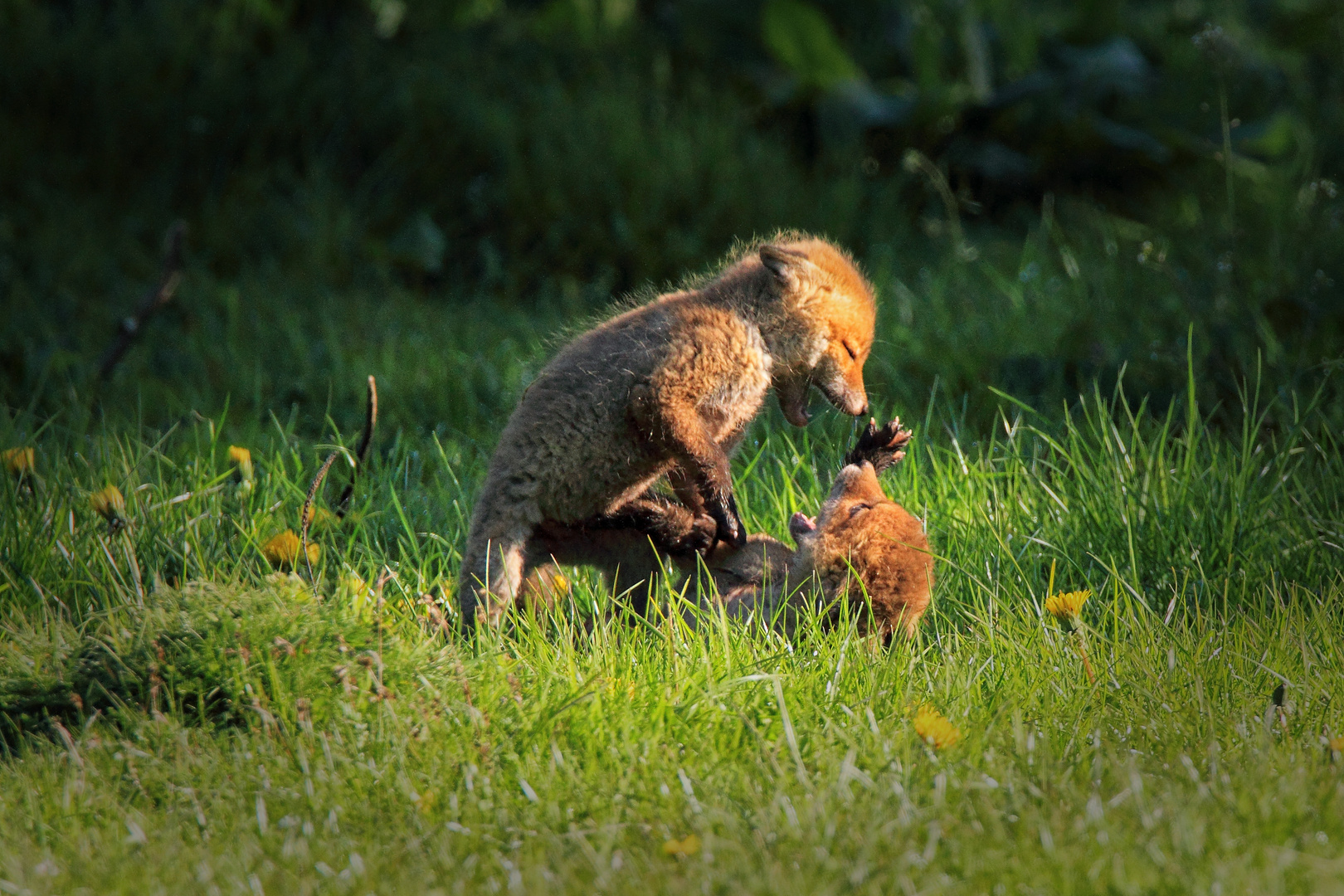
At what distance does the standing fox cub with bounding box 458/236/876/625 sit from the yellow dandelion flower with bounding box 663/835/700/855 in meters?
1.12

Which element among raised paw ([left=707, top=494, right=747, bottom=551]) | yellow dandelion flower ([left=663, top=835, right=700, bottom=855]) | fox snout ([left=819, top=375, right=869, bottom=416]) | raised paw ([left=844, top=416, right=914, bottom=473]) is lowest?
yellow dandelion flower ([left=663, top=835, right=700, bottom=855])

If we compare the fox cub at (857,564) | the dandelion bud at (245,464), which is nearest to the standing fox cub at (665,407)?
the fox cub at (857,564)

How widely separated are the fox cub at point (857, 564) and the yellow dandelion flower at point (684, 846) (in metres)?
0.97

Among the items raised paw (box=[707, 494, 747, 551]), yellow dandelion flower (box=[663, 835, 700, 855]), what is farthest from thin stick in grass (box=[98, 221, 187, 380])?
yellow dandelion flower (box=[663, 835, 700, 855])

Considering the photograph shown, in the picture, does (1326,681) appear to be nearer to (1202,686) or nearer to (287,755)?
(1202,686)

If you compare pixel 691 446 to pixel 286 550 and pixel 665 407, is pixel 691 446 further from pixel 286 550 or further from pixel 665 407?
pixel 286 550

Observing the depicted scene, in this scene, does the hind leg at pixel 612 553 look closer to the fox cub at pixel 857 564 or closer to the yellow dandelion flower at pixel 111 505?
the fox cub at pixel 857 564

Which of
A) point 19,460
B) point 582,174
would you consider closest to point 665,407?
point 19,460

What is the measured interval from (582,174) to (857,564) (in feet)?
16.3

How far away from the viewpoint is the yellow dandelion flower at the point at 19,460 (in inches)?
160

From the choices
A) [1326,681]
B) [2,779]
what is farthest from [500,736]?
[1326,681]

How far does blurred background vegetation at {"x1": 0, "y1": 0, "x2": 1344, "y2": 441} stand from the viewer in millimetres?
6141

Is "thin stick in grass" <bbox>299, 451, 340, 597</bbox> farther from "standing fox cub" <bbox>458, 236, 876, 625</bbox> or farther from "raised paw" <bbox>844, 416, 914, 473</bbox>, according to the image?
"raised paw" <bbox>844, 416, 914, 473</bbox>

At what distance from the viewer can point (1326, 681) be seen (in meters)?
2.96
